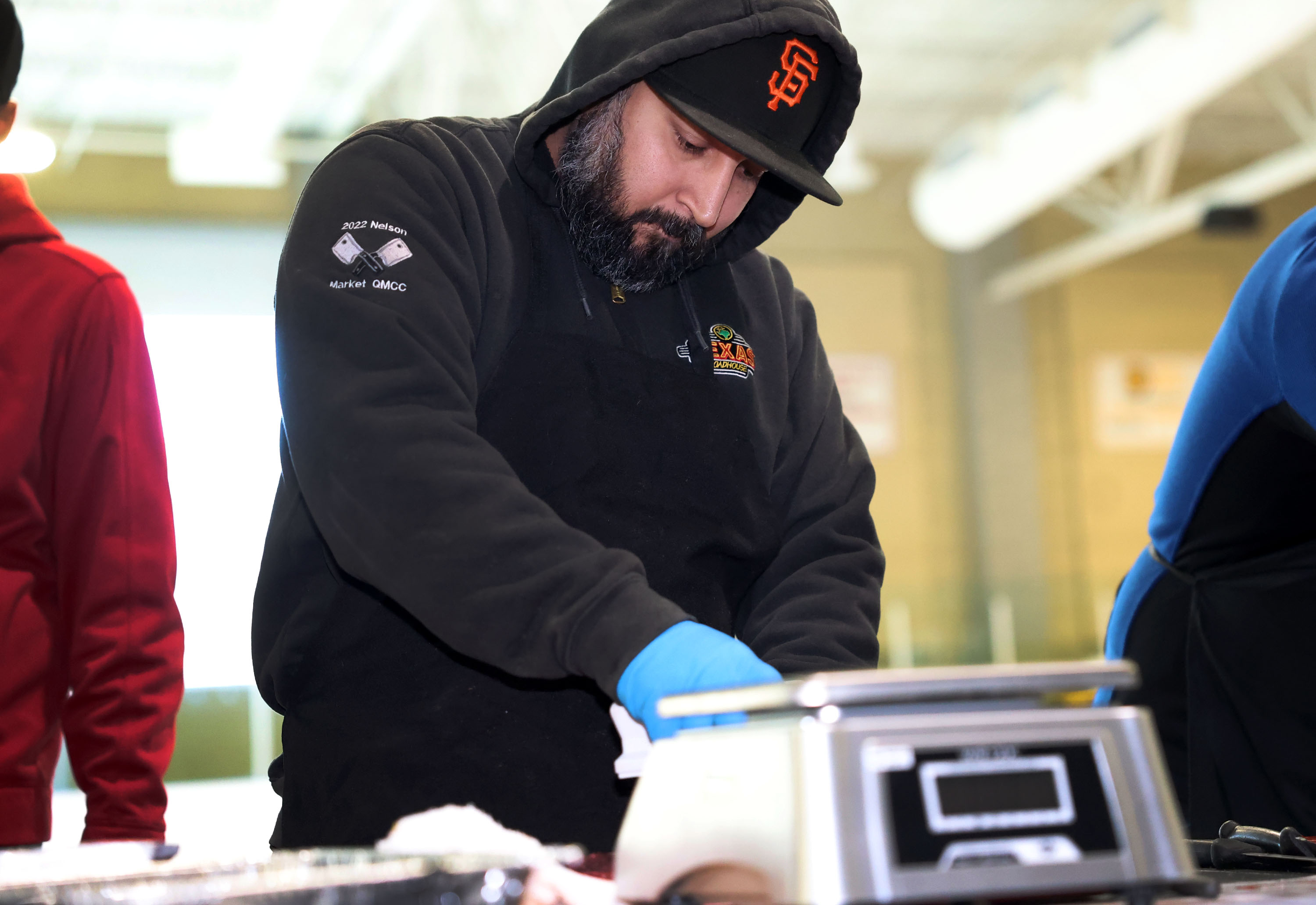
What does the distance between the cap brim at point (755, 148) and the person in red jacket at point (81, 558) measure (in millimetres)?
707

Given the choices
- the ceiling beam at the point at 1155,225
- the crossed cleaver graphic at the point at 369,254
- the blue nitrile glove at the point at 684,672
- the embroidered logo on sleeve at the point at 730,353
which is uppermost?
the ceiling beam at the point at 1155,225

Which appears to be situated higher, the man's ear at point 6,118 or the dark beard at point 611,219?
the man's ear at point 6,118

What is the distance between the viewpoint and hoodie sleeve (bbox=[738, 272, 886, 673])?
47.1 inches

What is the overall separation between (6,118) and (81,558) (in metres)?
0.53

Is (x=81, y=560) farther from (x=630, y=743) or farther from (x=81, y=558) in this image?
(x=630, y=743)

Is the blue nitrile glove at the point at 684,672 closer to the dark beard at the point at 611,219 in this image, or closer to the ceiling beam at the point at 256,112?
the dark beard at the point at 611,219

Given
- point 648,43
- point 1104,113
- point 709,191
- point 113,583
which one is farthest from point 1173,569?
point 1104,113

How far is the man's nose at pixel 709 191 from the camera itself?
1.24 meters

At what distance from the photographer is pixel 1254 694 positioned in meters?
1.42

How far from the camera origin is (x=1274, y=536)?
142cm

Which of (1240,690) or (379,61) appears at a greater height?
(379,61)

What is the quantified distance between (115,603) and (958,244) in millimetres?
6781

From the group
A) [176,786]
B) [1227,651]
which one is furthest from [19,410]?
[176,786]

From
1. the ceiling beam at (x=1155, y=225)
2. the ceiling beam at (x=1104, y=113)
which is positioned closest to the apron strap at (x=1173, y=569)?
the ceiling beam at (x=1104, y=113)
